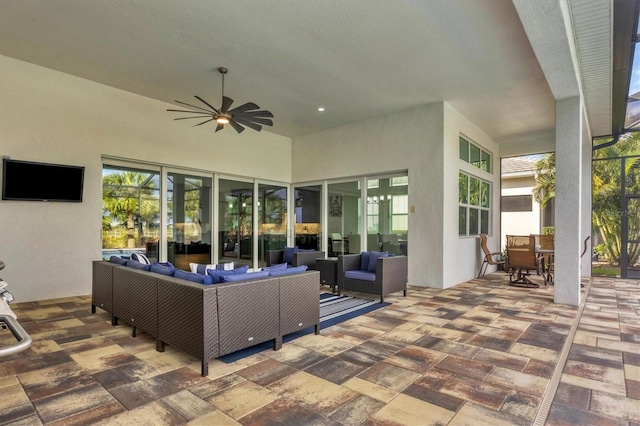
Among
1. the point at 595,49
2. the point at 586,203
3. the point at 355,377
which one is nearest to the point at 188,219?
the point at 355,377

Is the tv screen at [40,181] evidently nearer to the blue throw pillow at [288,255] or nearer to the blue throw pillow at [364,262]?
the blue throw pillow at [288,255]

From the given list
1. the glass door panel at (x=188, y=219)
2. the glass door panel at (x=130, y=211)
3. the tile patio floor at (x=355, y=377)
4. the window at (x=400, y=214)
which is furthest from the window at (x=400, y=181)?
the glass door panel at (x=130, y=211)

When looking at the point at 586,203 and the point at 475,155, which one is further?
the point at 475,155

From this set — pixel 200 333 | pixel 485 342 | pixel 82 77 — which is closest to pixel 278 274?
pixel 200 333

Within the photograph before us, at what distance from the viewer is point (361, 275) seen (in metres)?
5.69

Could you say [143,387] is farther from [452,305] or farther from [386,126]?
[386,126]

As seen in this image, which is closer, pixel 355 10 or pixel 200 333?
Result: pixel 200 333

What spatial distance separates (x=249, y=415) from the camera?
2230 mm

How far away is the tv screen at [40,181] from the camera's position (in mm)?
5047

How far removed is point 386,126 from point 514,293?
4111 mm

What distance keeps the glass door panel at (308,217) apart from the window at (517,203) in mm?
6444

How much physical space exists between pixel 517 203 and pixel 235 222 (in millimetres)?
8786

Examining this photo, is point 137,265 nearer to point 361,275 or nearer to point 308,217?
point 361,275

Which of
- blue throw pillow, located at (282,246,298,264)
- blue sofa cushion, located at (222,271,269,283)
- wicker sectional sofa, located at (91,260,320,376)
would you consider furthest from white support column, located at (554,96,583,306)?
blue sofa cushion, located at (222,271,269,283)
